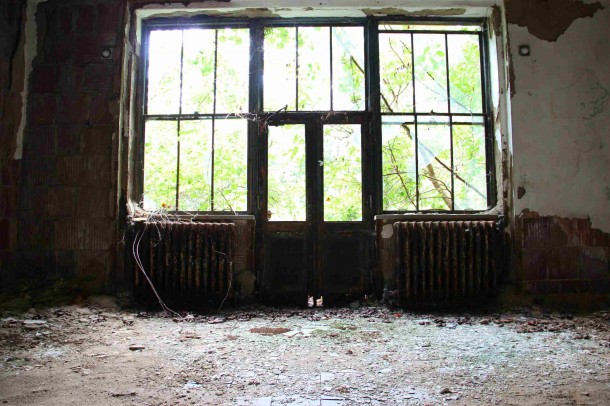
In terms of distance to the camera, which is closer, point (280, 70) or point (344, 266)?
point (344, 266)

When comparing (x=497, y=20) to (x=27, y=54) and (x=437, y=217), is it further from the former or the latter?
(x=27, y=54)

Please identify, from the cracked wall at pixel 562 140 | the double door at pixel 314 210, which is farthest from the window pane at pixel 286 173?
the cracked wall at pixel 562 140

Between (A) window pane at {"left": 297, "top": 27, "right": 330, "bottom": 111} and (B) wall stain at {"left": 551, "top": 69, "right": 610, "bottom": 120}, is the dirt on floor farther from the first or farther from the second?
(A) window pane at {"left": 297, "top": 27, "right": 330, "bottom": 111}

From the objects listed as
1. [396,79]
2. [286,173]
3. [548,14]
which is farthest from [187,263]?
[548,14]

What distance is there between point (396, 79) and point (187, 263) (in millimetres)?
2318

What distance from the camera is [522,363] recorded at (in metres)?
1.95

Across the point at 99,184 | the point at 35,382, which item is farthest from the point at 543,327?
the point at 99,184

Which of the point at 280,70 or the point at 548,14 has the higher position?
the point at 548,14

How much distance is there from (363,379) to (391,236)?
182 centimetres

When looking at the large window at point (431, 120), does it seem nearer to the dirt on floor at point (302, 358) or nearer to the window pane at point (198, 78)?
the dirt on floor at point (302, 358)

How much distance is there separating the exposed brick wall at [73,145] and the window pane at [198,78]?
0.54 meters

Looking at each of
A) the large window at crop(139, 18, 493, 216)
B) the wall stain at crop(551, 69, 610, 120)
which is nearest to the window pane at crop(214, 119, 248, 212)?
the large window at crop(139, 18, 493, 216)

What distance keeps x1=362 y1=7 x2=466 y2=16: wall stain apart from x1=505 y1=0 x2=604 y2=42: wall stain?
0.40m

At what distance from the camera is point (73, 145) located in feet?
11.3
